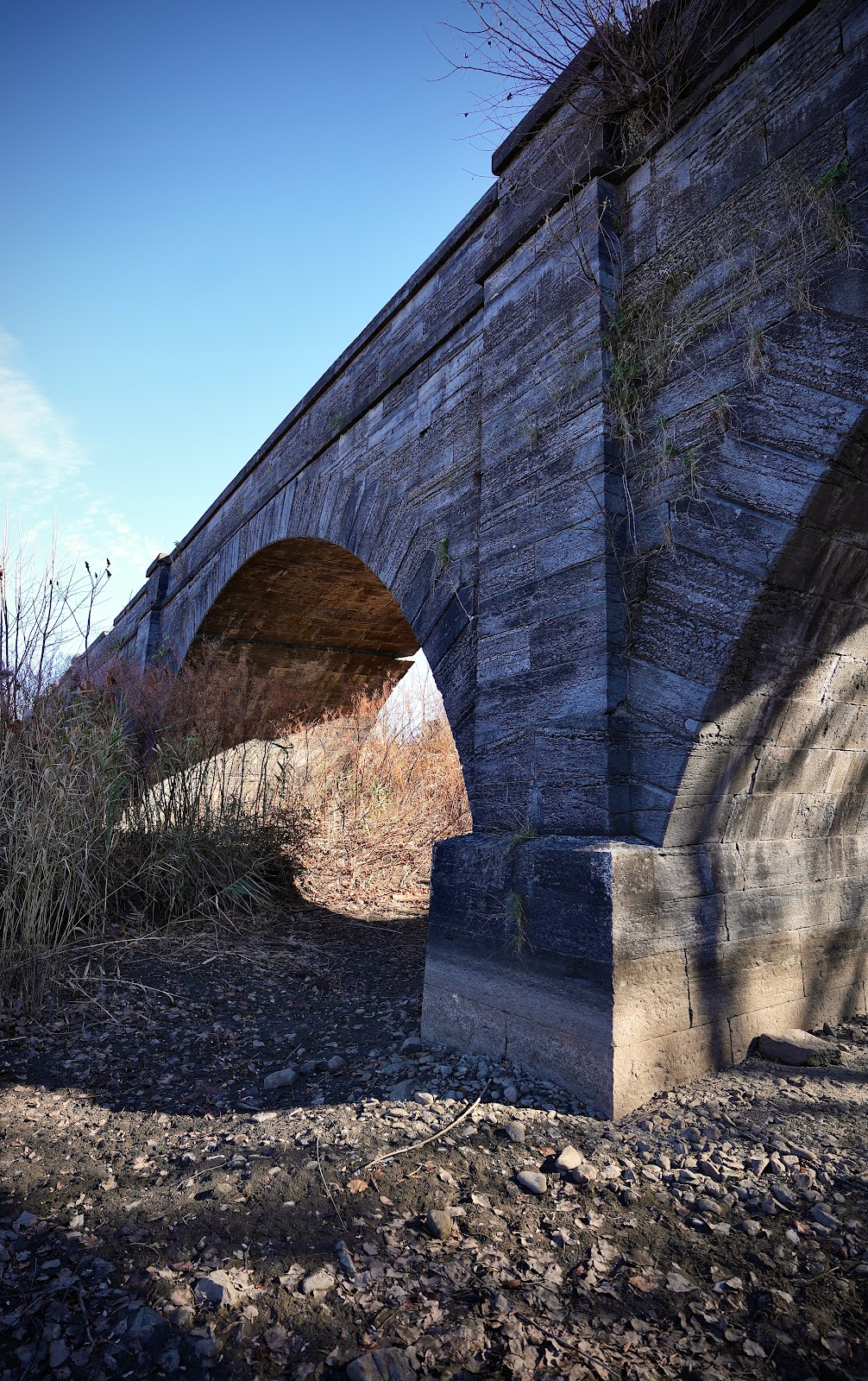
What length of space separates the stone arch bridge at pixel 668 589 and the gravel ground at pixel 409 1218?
0.27 m

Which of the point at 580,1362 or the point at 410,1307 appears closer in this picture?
the point at 580,1362

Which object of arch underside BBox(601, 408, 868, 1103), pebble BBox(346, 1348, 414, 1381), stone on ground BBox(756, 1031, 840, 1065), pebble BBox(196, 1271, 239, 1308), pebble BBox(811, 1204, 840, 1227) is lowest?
pebble BBox(346, 1348, 414, 1381)

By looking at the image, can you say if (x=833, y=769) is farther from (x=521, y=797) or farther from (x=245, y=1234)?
(x=245, y=1234)

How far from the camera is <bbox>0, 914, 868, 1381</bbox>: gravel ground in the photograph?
1439 mm

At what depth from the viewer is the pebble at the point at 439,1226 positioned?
173 centimetres

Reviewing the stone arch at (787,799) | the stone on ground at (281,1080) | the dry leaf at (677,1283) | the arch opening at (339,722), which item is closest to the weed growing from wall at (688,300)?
the stone arch at (787,799)

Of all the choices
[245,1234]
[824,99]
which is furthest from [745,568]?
[245,1234]

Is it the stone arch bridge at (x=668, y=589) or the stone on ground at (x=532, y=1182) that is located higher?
the stone arch bridge at (x=668, y=589)

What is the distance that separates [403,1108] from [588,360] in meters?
2.46

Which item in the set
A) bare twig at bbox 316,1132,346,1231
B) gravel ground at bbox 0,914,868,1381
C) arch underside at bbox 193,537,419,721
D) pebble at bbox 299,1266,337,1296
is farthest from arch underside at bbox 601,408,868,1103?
arch underside at bbox 193,537,419,721

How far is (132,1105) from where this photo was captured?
2480 millimetres

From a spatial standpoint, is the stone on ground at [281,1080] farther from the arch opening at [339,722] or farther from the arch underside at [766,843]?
the arch opening at [339,722]

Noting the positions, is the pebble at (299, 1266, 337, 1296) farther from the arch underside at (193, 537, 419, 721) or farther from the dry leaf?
the arch underside at (193, 537, 419, 721)

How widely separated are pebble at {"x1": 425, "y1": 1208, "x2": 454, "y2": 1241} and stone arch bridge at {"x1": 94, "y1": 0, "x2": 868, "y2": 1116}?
61cm
